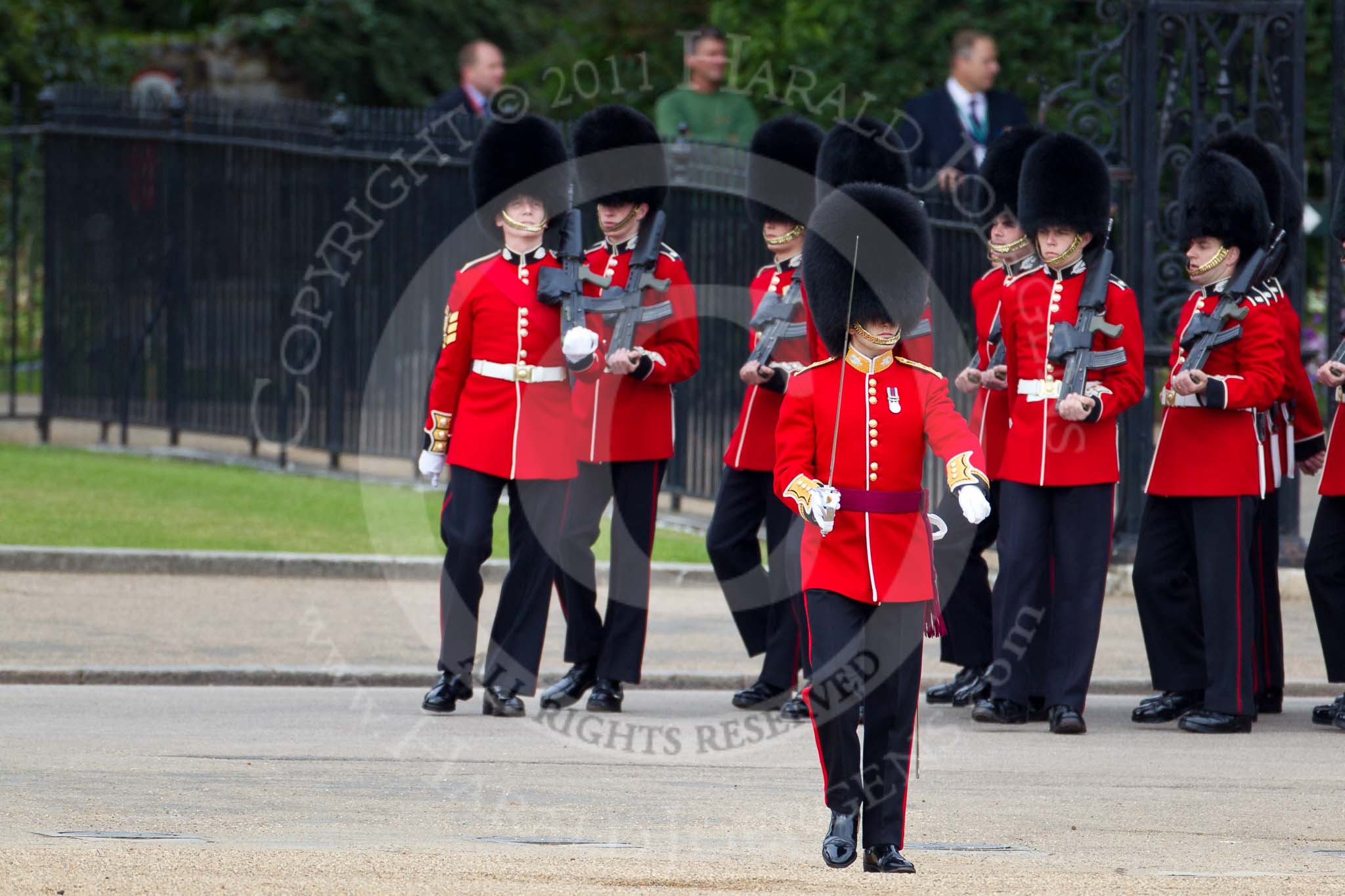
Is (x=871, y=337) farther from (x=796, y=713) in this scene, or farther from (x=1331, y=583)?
(x=1331, y=583)

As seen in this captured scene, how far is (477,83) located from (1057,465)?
608cm

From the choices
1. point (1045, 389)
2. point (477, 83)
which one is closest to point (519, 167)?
point (1045, 389)

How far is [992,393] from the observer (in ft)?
25.0

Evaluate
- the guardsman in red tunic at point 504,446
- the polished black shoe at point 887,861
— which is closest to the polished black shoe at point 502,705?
the guardsman in red tunic at point 504,446

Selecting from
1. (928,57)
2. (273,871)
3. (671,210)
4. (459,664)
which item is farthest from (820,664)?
(928,57)

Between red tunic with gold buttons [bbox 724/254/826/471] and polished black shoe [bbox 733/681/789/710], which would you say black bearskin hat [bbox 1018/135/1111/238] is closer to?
red tunic with gold buttons [bbox 724/254/826/471]

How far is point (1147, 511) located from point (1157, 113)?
3.34 m

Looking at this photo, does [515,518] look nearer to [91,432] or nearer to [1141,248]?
[1141,248]

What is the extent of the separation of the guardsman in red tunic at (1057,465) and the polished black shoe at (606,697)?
1236mm

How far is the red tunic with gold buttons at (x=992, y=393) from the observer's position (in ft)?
24.7

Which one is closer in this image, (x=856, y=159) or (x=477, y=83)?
(x=856, y=159)

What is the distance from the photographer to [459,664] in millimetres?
7340

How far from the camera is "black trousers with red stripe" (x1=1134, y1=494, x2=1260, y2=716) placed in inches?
288

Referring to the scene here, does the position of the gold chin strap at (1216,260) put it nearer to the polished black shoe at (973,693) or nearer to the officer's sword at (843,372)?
the polished black shoe at (973,693)
